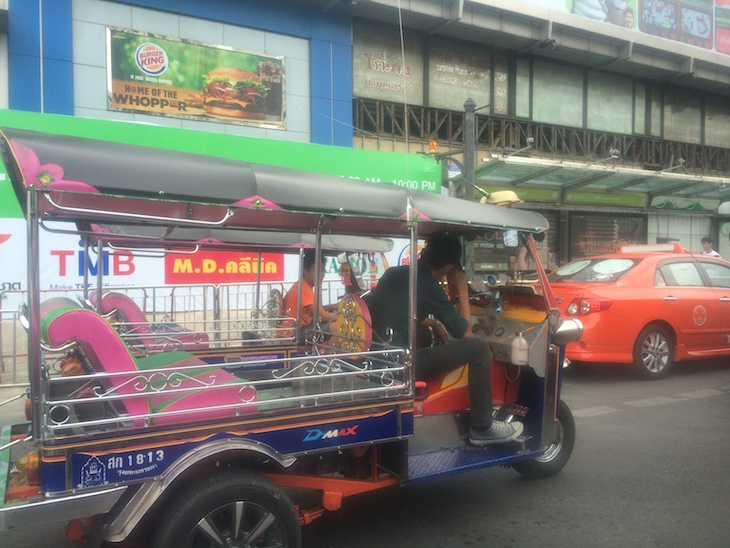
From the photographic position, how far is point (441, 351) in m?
4.01

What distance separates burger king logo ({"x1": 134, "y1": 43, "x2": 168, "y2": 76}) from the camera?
435 inches

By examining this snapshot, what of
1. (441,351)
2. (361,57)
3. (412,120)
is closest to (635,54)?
(412,120)

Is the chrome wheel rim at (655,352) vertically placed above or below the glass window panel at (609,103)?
below

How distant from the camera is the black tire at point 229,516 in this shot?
2.67m

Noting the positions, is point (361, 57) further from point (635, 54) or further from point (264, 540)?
point (264, 540)

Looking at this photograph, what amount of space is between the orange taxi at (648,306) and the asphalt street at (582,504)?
1.81 metres

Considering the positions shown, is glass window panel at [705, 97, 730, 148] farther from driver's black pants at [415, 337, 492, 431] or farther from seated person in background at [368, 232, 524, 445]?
driver's black pants at [415, 337, 492, 431]

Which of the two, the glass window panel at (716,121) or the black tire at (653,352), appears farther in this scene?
the glass window panel at (716,121)

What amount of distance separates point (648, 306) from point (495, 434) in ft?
15.7

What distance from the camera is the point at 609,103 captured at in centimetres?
1734

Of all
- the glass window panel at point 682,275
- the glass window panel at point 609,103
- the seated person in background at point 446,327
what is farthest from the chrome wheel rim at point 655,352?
the glass window panel at point 609,103

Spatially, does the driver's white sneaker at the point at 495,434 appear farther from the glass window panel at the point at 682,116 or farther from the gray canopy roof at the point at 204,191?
the glass window panel at the point at 682,116

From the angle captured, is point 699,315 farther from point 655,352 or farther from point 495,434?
point 495,434

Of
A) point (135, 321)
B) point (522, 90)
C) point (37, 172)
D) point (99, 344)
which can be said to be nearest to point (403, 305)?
point (99, 344)
